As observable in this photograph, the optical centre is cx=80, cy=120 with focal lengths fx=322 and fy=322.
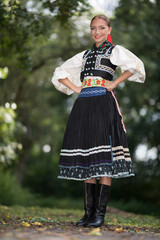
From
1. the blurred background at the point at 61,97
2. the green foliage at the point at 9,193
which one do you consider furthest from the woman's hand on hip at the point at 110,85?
the green foliage at the point at 9,193

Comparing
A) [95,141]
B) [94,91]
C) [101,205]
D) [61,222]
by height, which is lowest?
[61,222]

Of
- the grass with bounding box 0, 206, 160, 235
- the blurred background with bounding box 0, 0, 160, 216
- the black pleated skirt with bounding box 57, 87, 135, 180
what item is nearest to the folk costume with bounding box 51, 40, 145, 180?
the black pleated skirt with bounding box 57, 87, 135, 180

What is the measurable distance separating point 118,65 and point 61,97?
40.6 feet

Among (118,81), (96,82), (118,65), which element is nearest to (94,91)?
(96,82)

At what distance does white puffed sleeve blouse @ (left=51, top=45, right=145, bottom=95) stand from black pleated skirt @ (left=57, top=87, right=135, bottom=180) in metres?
0.36

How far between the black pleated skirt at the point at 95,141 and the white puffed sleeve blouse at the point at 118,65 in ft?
1.19

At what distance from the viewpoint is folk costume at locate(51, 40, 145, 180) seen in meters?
3.59

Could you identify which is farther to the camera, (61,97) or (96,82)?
(61,97)

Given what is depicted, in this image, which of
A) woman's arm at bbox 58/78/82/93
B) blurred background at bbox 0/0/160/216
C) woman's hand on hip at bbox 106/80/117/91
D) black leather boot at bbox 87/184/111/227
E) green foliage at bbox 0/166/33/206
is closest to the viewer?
black leather boot at bbox 87/184/111/227

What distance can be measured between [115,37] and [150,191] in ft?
18.5

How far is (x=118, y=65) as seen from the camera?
12.4ft

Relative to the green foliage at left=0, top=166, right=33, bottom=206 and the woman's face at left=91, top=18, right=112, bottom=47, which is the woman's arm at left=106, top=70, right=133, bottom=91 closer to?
the woman's face at left=91, top=18, right=112, bottom=47

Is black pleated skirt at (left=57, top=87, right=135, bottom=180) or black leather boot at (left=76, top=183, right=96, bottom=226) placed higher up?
black pleated skirt at (left=57, top=87, right=135, bottom=180)

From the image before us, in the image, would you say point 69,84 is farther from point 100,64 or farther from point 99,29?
point 99,29
